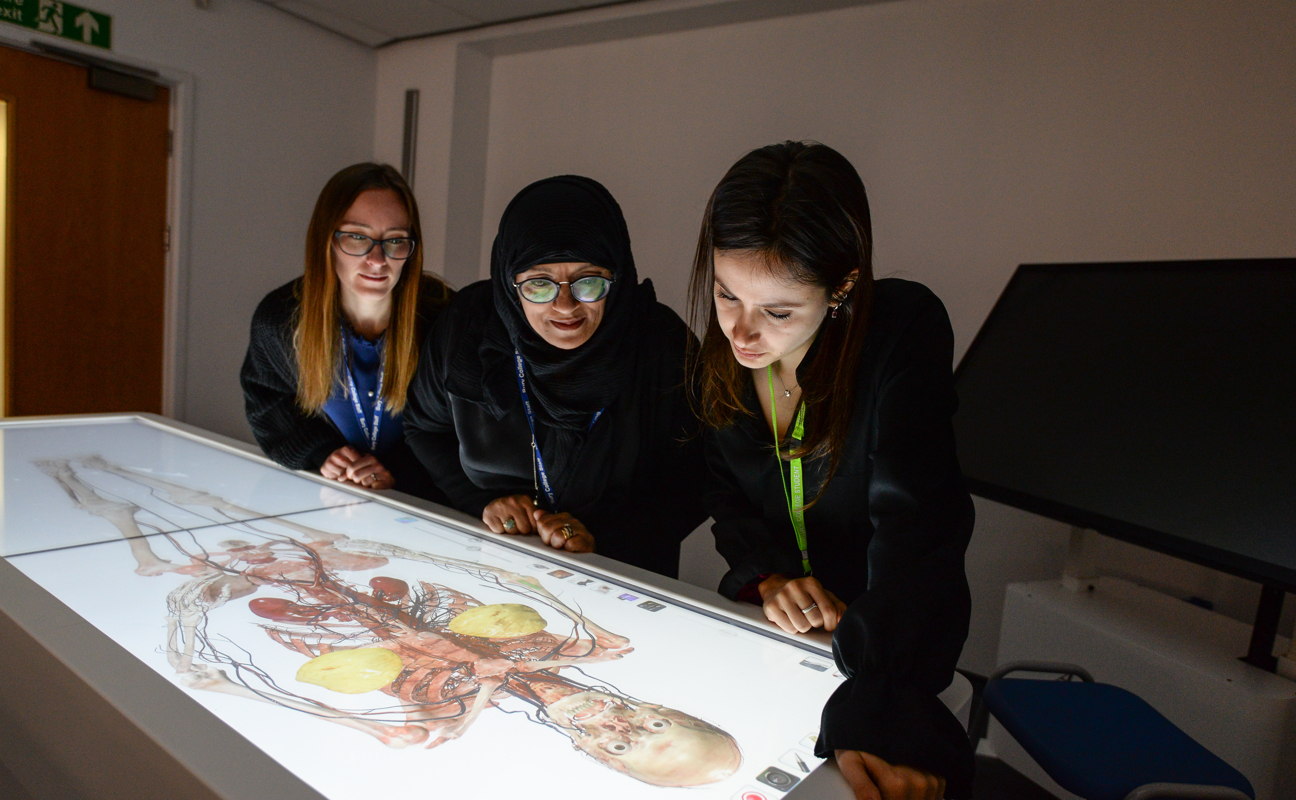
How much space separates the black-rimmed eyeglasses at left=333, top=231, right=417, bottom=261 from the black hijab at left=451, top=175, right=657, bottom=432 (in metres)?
0.41

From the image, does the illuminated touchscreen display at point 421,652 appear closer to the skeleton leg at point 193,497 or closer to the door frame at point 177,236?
the skeleton leg at point 193,497

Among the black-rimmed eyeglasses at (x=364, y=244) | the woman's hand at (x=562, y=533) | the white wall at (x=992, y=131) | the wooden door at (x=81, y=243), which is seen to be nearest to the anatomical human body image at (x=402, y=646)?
the woman's hand at (x=562, y=533)

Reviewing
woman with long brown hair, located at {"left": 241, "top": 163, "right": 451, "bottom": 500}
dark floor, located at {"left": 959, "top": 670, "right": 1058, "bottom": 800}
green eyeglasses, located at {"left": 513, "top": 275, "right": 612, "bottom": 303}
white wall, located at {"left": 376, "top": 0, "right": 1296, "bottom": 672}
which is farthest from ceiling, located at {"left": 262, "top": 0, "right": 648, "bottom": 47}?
dark floor, located at {"left": 959, "top": 670, "right": 1058, "bottom": 800}

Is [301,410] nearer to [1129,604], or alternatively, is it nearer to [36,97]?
[1129,604]

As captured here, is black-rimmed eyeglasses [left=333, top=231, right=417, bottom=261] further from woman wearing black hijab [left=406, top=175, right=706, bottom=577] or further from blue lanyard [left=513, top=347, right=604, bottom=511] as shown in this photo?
blue lanyard [left=513, top=347, right=604, bottom=511]

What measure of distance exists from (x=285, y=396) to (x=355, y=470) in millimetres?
433

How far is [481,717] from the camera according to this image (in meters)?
0.77

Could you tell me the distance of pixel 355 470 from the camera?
1660mm

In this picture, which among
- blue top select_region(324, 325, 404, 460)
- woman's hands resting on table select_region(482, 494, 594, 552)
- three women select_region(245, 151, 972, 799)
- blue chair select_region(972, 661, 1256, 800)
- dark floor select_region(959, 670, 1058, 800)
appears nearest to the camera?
three women select_region(245, 151, 972, 799)

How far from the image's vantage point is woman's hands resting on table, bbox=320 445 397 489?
1643mm

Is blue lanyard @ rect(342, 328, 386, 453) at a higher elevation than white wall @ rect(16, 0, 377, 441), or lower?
lower

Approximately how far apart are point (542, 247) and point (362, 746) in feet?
2.68

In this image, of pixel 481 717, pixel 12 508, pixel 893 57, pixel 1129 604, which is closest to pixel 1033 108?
pixel 893 57

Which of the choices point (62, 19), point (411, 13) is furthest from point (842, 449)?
point (62, 19)
